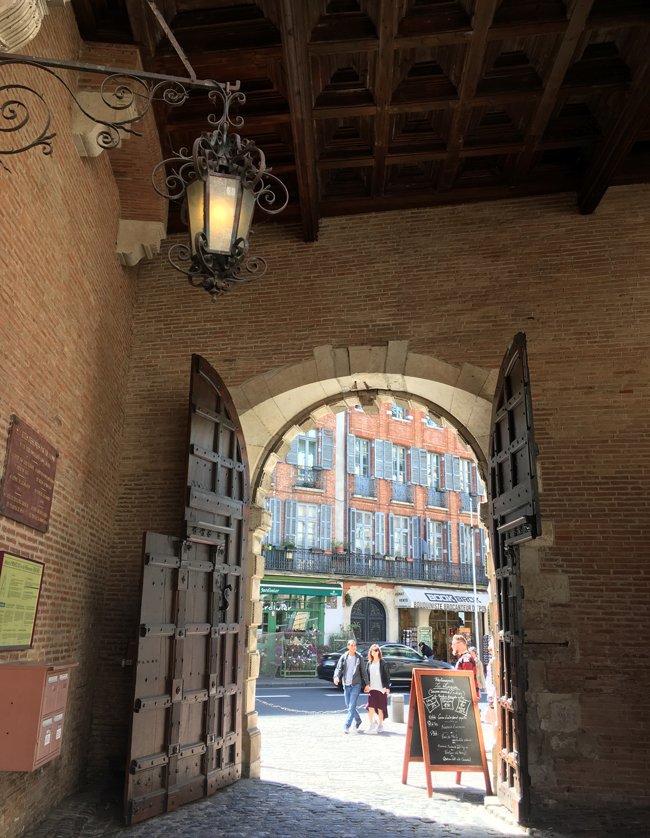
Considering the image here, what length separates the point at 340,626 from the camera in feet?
79.8

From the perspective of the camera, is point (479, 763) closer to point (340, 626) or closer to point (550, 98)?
point (550, 98)

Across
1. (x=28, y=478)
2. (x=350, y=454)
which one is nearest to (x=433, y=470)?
(x=350, y=454)

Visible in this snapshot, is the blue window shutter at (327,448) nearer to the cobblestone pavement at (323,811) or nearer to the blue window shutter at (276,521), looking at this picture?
the blue window shutter at (276,521)

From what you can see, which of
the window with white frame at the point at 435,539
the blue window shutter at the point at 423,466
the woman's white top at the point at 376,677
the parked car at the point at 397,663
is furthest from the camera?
the blue window shutter at the point at 423,466

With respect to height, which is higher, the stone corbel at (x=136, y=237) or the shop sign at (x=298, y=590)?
the stone corbel at (x=136, y=237)

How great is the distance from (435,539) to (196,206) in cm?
2519

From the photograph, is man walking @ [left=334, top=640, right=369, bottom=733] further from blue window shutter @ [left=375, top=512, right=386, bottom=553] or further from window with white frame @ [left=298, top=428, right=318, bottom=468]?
blue window shutter @ [left=375, top=512, right=386, bottom=553]

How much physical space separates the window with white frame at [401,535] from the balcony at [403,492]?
0.66 meters

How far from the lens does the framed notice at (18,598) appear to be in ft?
15.4

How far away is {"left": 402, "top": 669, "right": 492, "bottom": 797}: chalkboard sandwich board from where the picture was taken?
6664mm

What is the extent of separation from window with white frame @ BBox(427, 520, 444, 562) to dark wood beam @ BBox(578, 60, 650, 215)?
21124 mm

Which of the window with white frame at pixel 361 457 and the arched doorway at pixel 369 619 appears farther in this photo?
the window with white frame at pixel 361 457

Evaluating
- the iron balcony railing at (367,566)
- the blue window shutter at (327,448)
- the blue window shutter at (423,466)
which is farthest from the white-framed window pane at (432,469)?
the blue window shutter at (327,448)

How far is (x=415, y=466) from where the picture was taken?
27672mm
